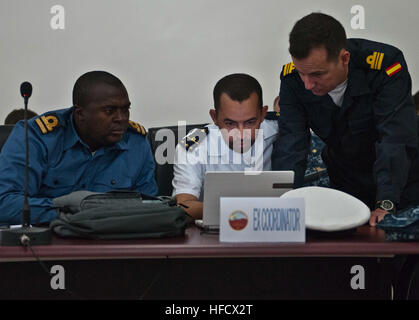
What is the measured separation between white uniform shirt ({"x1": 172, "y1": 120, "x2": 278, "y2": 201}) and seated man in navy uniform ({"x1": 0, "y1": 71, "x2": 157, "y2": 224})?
0.13 meters

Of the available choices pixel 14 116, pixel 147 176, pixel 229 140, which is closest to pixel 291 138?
pixel 229 140

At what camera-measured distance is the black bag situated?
106cm

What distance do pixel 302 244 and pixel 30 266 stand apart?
595mm

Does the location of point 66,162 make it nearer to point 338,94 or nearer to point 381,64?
point 338,94

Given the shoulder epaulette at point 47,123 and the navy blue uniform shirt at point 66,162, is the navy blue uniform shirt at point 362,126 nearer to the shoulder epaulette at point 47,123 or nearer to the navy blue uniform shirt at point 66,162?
the navy blue uniform shirt at point 66,162

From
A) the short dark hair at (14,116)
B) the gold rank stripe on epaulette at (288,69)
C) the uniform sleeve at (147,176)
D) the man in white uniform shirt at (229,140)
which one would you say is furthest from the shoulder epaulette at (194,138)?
the short dark hair at (14,116)

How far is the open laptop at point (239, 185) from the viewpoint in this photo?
109cm

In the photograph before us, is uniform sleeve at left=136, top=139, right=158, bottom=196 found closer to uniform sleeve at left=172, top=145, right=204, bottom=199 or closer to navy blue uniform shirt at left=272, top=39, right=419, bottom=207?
uniform sleeve at left=172, top=145, right=204, bottom=199

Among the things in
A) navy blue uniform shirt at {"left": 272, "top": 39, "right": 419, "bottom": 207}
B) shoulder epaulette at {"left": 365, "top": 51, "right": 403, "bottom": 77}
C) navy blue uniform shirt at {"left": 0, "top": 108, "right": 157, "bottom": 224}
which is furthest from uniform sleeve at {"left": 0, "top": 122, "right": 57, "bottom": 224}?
shoulder epaulette at {"left": 365, "top": 51, "right": 403, "bottom": 77}

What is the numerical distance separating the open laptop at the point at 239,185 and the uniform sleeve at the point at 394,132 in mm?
412

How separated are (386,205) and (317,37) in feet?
1.71

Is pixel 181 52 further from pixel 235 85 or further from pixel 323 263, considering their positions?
pixel 323 263
